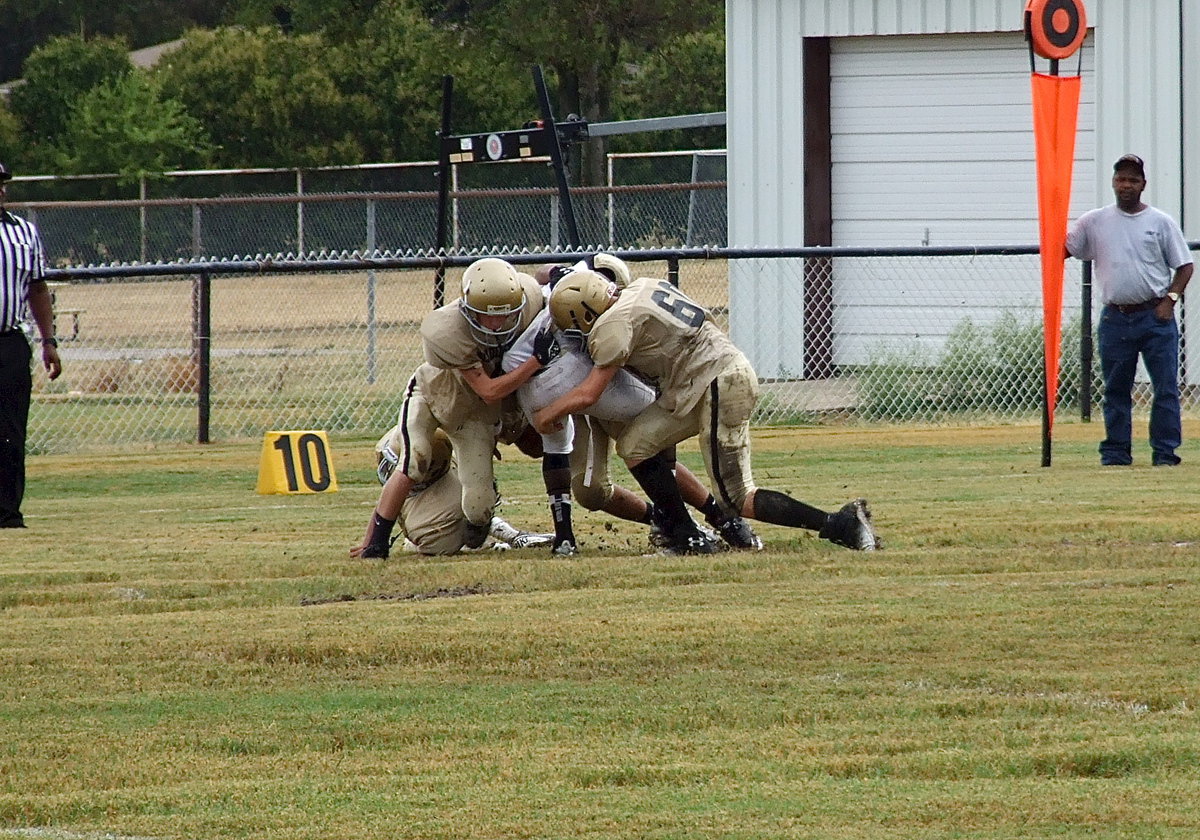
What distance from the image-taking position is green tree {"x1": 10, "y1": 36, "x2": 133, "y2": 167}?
4488cm

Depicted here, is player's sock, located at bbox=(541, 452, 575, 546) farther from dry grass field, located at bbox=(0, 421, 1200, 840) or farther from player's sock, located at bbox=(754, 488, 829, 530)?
player's sock, located at bbox=(754, 488, 829, 530)

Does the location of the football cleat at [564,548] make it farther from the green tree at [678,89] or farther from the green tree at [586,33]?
the green tree at [678,89]

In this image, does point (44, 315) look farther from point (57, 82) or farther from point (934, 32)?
point (57, 82)

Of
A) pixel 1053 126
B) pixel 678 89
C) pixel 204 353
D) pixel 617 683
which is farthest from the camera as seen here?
pixel 678 89

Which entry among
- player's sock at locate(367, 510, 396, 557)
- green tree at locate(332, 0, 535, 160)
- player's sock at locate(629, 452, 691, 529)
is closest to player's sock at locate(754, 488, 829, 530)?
player's sock at locate(629, 452, 691, 529)

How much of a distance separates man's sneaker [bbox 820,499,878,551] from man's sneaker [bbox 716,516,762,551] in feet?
1.36

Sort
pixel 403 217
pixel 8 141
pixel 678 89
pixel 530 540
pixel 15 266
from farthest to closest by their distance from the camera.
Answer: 1. pixel 8 141
2. pixel 678 89
3. pixel 403 217
4. pixel 15 266
5. pixel 530 540

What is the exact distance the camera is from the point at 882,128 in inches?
786

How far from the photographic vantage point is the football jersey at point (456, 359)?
9672 mm

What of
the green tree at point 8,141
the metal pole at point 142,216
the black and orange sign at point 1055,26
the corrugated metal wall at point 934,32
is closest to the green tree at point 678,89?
the metal pole at point 142,216

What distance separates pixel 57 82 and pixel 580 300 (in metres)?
38.1

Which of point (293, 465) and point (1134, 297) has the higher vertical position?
point (1134, 297)

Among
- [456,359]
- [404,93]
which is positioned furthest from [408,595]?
[404,93]

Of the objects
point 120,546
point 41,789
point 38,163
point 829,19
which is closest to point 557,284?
point 120,546
